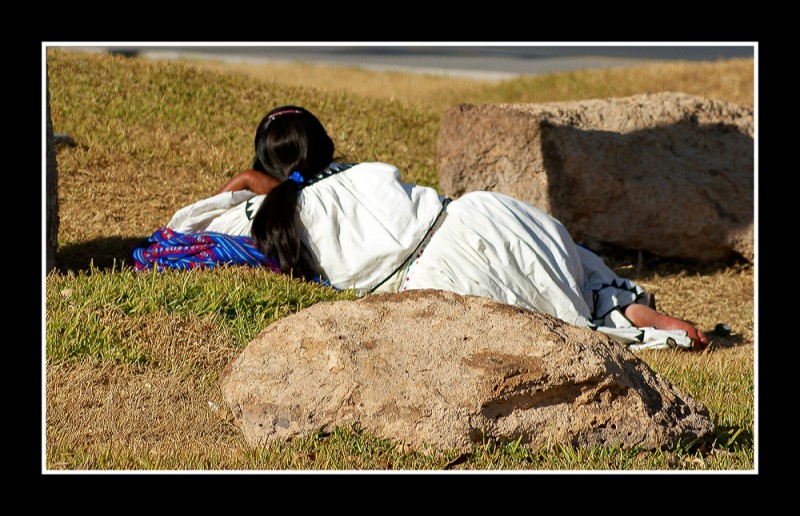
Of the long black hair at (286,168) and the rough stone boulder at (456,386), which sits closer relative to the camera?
the rough stone boulder at (456,386)

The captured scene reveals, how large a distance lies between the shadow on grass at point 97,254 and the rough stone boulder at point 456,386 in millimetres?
2871

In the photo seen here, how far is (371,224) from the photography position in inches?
216

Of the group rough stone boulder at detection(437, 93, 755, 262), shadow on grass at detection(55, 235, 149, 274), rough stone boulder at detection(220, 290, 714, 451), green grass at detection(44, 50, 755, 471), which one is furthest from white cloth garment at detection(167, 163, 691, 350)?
rough stone boulder at detection(437, 93, 755, 262)

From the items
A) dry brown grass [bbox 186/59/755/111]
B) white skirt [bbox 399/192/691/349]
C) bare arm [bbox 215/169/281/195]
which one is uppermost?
dry brown grass [bbox 186/59/755/111]

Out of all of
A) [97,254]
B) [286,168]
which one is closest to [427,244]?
[286,168]

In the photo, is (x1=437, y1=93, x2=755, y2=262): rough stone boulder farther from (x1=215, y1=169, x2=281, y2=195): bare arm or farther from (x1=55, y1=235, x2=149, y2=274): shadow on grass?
(x1=55, y1=235, x2=149, y2=274): shadow on grass

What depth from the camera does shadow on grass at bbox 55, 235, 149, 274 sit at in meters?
6.18

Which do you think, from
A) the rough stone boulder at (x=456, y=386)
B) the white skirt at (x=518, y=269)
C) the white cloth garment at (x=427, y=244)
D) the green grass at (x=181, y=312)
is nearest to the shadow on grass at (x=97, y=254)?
the green grass at (x=181, y=312)

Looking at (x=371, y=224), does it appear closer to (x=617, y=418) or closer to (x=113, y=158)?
(x=617, y=418)

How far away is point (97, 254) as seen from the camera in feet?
21.2

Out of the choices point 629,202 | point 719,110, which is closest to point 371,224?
point 629,202

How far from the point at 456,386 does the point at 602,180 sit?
449cm

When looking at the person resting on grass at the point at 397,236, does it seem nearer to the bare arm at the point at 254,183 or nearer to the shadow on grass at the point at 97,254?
the bare arm at the point at 254,183

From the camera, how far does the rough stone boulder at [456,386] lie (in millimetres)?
3379
